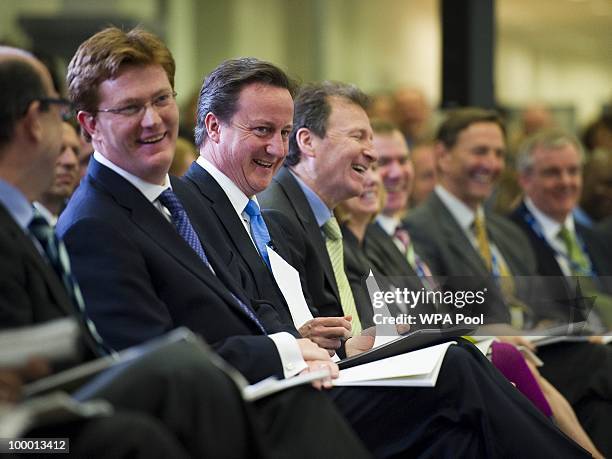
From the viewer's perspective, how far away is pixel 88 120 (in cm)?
341

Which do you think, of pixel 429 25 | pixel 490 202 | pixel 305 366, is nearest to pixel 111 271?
pixel 305 366

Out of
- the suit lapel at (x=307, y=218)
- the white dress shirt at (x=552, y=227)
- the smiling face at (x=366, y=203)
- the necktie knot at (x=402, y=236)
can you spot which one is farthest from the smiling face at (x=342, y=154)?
the white dress shirt at (x=552, y=227)

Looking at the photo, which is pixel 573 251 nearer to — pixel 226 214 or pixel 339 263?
pixel 339 263

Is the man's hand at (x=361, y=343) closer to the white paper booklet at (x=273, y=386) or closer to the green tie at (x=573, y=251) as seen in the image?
the white paper booklet at (x=273, y=386)

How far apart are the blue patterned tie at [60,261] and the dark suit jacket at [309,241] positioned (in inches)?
60.4

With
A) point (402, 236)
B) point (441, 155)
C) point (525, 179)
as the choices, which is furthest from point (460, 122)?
point (402, 236)

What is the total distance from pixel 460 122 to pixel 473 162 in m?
0.30

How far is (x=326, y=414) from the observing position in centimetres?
285

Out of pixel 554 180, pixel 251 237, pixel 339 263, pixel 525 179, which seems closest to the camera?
pixel 251 237

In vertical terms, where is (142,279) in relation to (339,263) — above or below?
above

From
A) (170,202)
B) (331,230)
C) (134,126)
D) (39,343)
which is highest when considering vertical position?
(134,126)

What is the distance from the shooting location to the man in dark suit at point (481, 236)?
4.80 meters

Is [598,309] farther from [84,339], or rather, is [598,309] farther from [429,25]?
[429,25]

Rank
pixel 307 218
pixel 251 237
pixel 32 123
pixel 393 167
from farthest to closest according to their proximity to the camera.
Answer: pixel 393 167
pixel 307 218
pixel 251 237
pixel 32 123
